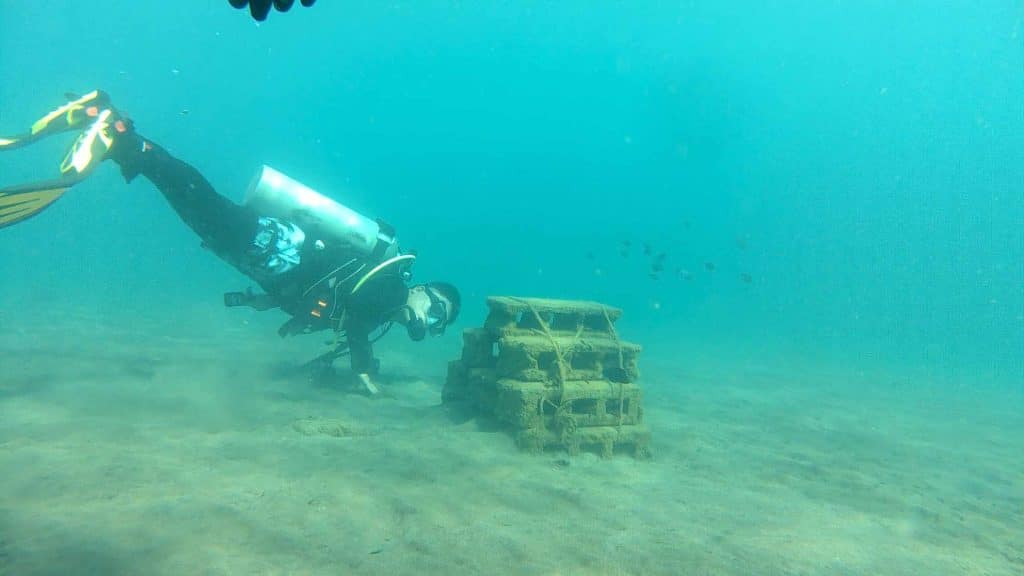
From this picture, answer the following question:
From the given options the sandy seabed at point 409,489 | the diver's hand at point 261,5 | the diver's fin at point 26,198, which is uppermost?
the diver's hand at point 261,5

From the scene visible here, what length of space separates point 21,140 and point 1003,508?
42.3 ft

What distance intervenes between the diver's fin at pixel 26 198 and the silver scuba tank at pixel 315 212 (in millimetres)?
2498

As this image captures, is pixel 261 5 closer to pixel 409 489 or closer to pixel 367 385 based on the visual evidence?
pixel 409 489

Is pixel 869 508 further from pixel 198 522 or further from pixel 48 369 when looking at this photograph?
pixel 48 369

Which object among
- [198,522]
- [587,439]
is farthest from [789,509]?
[198,522]

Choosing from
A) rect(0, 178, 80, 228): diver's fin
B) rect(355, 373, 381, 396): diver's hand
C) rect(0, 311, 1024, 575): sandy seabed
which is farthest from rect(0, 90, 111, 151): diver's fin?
rect(355, 373, 381, 396): diver's hand

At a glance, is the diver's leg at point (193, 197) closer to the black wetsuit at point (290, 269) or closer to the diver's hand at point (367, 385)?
the black wetsuit at point (290, 269)

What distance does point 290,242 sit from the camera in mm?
7391

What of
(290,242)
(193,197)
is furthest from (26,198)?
(290,242)

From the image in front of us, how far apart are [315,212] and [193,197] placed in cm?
165

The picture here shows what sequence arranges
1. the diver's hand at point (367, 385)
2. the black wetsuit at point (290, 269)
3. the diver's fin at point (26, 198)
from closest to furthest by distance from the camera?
the diver's fin at point (26, 198) → the black wetsuit at point (290, 269) → the diver's hand at point (367, 385)

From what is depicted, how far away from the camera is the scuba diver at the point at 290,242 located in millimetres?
6426

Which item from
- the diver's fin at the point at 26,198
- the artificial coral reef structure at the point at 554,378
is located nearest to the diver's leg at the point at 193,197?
the diver's fin at the point at 26,198

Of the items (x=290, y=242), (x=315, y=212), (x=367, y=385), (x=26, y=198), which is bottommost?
(x=367, y=385)
